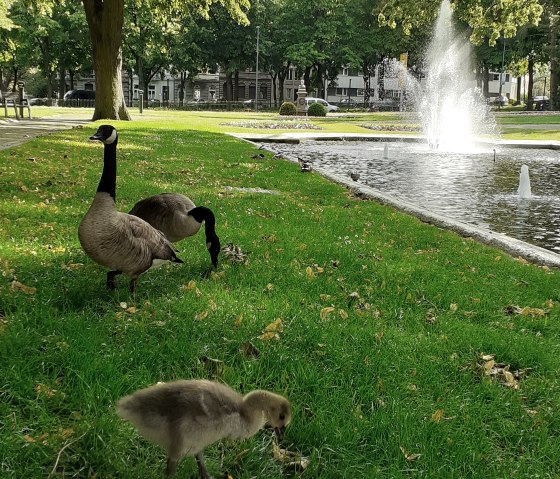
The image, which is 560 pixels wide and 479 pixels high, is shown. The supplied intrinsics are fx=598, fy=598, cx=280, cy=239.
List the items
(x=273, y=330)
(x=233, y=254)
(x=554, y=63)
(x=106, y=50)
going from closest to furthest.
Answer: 1. (x=273, y=330)
2. (x=233, y=254)
3. (x=106, y=50)
4. (x=554, y=63)

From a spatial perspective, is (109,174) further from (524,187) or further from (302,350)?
(524,187)

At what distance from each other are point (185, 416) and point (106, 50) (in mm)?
27106

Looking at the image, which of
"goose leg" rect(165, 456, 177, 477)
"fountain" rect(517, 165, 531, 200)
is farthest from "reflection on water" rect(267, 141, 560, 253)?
"goose leg" rect(165, 456, 177, 477)

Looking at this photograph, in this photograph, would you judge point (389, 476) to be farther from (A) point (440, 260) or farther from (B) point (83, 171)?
(B) point (83, 171)

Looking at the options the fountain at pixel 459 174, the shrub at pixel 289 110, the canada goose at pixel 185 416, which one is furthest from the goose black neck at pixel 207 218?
the shrub at pixel 289 110

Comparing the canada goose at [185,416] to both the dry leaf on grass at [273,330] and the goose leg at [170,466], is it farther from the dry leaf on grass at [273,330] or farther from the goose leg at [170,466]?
the dry leaf on grass at [273,330]

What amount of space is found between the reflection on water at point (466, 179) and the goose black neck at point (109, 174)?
6923mm

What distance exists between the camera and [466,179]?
16.3 m

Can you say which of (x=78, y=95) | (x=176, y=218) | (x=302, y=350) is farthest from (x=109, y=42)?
(x=78, y=95)

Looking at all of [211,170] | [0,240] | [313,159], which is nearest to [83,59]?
[313,159]

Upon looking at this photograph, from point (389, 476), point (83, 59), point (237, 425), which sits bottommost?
point (389, 476)

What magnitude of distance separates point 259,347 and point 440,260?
3.57 m

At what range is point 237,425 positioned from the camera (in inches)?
101

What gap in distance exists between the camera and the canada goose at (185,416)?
7.89 feet
